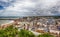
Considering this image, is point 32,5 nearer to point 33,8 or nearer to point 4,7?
point 33,8

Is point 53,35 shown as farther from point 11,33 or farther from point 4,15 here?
point 4,15

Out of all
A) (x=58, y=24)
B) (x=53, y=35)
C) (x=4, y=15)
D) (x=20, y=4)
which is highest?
(x=20, y=4)

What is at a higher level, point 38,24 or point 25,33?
point 38,24

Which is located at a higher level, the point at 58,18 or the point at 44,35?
the point at 58,18

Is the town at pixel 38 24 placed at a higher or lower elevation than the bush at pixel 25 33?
higher

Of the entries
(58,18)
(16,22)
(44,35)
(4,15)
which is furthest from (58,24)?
(4,15)

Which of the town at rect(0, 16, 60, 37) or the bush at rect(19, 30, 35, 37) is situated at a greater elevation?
the town at rect(0, 16, 60, 37)

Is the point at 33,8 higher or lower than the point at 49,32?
higher

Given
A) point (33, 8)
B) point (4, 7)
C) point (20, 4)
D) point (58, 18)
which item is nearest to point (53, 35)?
point (58, 18)
